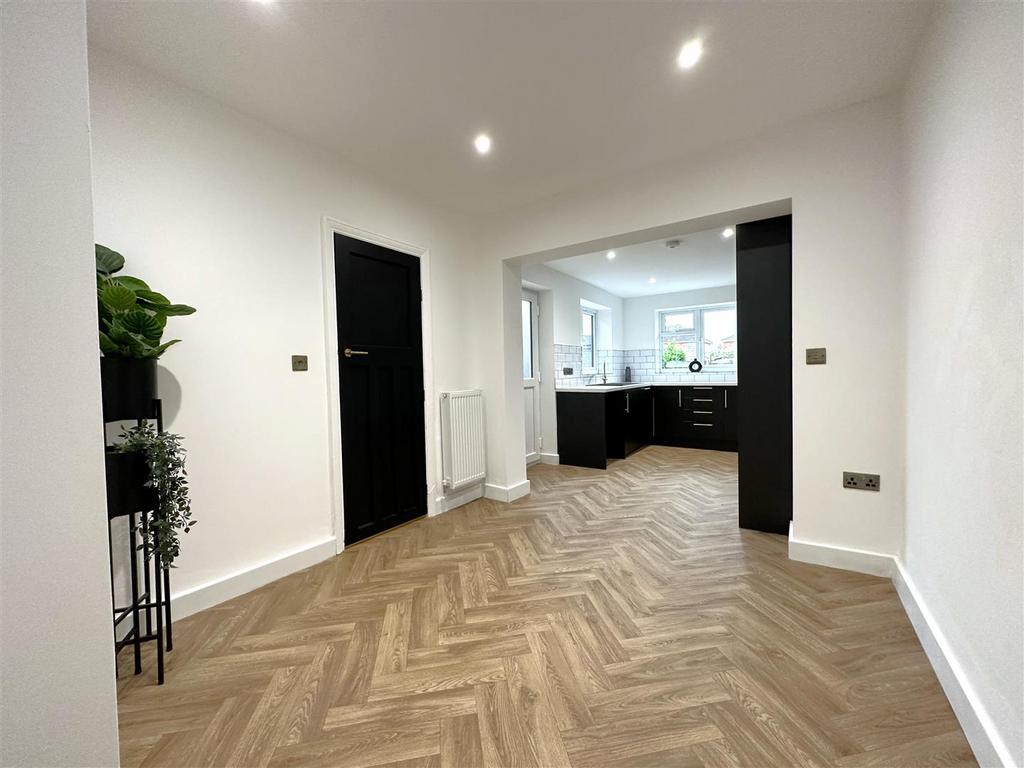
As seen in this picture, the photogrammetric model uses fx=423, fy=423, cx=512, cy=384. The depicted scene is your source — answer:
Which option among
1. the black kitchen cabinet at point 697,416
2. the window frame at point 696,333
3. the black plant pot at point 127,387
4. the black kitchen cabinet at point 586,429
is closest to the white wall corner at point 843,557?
the black kitchen cabinet at point 586,429

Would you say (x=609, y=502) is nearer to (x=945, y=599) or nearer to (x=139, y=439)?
(x=945, y=599)

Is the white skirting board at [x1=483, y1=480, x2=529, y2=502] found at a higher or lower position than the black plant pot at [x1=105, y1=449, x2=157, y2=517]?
lower

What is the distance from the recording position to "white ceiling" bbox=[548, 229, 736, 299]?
4508 mm

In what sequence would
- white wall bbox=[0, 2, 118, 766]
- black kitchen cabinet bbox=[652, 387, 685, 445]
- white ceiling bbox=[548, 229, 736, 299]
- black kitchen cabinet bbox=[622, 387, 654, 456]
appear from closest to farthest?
white wall bbox=[0, 2, 118, 766], white ceiling bbox=[548, 229, 736, 299], black kitchen cabinet bbox=[622, 387, 654, 456], black kitchen cabinet bbox=[652, 387, 685, 445]

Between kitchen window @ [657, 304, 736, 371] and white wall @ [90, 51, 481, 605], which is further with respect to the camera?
kitchen window @ [657, 304, 736, 371]

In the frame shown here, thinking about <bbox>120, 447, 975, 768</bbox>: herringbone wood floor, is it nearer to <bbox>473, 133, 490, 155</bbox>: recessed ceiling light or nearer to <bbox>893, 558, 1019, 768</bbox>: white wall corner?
<bbox>893, 558, 1019, 768</bbox>: white wall corner

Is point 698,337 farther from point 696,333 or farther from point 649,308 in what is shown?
point 649,308

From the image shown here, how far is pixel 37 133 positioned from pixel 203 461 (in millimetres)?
1619

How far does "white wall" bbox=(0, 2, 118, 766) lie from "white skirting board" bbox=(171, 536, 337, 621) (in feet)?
4.40

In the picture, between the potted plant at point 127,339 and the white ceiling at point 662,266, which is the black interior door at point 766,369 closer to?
the white ceiling at point 662,266

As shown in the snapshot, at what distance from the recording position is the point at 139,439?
145 cm

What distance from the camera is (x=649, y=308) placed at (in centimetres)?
707

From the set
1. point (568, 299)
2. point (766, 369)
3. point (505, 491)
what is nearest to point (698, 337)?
point (568, 299)

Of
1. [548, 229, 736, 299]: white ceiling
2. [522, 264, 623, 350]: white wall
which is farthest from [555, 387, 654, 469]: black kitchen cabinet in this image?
[548, 229, 736, 299]: white ceiling
